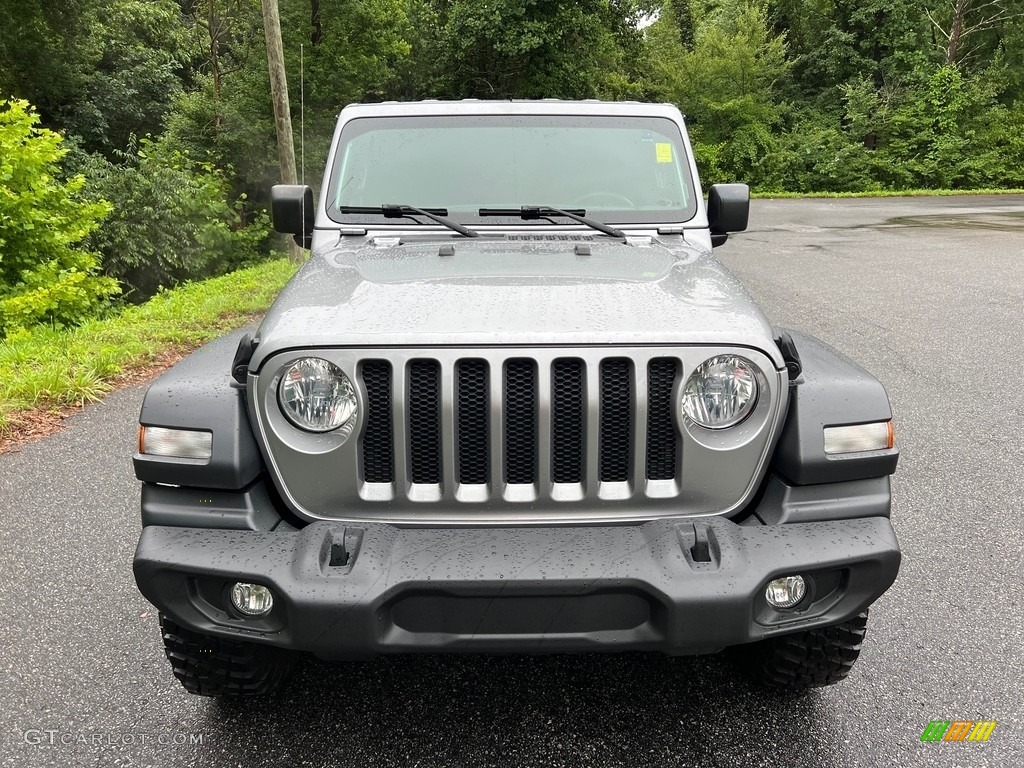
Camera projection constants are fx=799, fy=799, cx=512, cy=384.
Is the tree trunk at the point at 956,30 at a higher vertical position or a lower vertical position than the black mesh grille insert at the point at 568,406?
higher

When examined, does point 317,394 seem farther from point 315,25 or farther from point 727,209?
point 315,25

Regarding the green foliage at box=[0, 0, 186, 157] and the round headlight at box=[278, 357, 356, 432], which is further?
the green foliage at box=[0, 0, 186, 157]

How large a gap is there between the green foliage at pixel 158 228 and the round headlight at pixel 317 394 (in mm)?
15064

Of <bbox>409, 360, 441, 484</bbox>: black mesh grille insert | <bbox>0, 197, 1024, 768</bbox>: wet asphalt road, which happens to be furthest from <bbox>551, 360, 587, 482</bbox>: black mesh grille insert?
<bbox>0, 197, 1024, 768</bbox>: wet asphalt road

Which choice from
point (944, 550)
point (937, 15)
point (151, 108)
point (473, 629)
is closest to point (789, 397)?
point (473, 629)

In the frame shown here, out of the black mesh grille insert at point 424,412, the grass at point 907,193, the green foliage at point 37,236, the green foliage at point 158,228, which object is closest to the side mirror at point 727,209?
the black mesh grille insert at point 424,412

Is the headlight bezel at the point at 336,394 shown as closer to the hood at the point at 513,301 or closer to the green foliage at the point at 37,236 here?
the hood at the point at 513,301

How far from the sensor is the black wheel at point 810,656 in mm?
2291

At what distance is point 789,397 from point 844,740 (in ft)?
3.46

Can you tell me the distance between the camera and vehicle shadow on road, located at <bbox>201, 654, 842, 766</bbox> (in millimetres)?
2305

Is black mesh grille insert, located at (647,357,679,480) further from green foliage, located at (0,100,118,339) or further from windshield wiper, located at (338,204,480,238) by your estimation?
green foliage, located at (0,100,118,339)

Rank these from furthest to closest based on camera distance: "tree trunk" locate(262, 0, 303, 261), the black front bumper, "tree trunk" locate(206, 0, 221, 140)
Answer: "tree trunk" locate(206, 0, 221, 140) → "tree trunk" locate(262, 0, 303, 261) → the black front bumper

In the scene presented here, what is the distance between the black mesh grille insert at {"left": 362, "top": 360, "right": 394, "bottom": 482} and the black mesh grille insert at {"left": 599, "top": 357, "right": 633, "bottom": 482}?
1.79ft

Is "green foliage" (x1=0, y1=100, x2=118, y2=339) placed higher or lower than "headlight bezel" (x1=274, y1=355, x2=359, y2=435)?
lower
